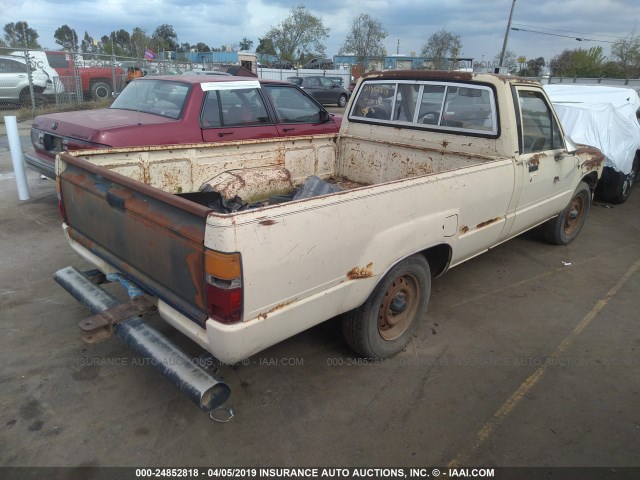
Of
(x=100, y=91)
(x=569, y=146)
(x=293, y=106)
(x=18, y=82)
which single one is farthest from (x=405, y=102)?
(x=100, y=91)

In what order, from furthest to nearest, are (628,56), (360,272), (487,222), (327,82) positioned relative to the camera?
(628,56)
(327,82)
(487,222)
(360,272)

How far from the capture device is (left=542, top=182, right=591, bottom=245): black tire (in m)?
5.33

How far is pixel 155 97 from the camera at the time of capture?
583cm

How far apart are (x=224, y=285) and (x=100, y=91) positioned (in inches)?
733

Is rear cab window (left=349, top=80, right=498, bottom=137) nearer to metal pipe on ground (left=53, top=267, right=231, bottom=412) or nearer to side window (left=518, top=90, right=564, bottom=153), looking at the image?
side window (left=518, top=90, right=564, bottom=153)

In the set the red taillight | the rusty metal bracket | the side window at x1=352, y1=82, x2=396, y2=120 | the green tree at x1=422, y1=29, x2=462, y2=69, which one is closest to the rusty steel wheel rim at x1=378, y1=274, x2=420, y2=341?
the red taillight

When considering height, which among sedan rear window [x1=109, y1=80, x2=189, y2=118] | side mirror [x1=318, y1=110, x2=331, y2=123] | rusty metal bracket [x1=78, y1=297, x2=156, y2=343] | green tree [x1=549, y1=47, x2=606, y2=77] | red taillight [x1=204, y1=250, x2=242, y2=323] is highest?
green tree [x1=549, y1=47, x2=606, y2=77]

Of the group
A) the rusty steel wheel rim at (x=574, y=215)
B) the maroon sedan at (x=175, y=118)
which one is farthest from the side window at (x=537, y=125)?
the maroon sedan at (x=175, y=118)

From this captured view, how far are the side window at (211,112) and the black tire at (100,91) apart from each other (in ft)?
47.1

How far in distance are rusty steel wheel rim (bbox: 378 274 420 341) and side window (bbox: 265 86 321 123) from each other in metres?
3.78

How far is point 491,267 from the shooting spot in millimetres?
5000

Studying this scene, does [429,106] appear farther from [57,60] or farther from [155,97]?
[57,60]

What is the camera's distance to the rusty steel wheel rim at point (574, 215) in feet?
17.9

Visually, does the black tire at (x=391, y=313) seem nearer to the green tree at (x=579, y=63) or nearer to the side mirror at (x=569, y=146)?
the side mirror at (x=569, y=146)
